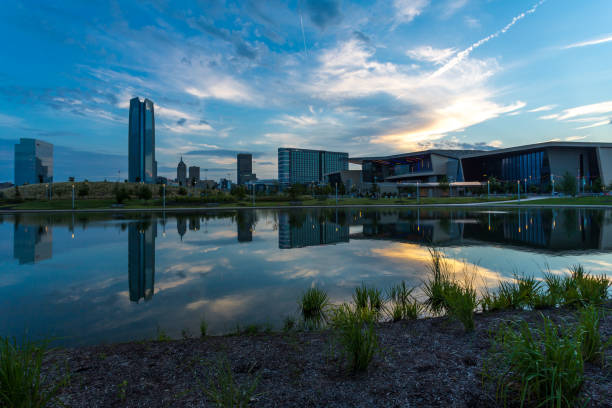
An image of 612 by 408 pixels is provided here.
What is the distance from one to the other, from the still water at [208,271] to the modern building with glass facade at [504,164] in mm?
90082

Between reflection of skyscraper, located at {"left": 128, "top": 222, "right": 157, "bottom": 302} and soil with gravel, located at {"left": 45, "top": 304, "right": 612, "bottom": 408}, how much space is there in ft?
12.5

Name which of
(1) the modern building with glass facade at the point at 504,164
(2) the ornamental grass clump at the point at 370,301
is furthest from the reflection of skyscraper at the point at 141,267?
(1) the modern building with glass facade at the point at 504,164

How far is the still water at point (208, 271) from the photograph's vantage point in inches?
269

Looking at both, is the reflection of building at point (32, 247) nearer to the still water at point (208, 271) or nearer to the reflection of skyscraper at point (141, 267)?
the still water at point (208, 271)

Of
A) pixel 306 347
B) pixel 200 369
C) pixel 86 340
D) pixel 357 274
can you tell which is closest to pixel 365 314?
pixel 306 347

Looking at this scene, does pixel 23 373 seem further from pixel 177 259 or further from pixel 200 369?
pixel 177 259

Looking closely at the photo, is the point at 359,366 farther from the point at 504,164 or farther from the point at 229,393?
the point at 504,164

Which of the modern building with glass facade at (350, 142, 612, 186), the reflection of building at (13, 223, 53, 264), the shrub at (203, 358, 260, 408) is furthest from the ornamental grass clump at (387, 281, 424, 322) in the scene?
the modern building with glass facade at (350, 142, 612, 186)

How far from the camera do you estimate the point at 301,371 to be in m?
4.20

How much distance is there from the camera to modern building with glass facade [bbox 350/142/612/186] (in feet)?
291

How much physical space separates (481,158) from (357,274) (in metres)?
122

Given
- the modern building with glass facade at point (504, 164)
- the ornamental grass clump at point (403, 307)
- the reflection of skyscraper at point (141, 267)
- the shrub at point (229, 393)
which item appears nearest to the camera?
the shrub at point (229, 393)

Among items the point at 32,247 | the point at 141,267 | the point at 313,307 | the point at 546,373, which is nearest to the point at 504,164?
the point at 141,267

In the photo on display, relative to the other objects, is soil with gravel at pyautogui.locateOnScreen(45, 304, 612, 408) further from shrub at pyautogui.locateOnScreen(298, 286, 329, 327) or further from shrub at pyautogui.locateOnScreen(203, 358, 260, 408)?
shrub at pyautogui.locateOnScreen(298, 286, 329, 327)
